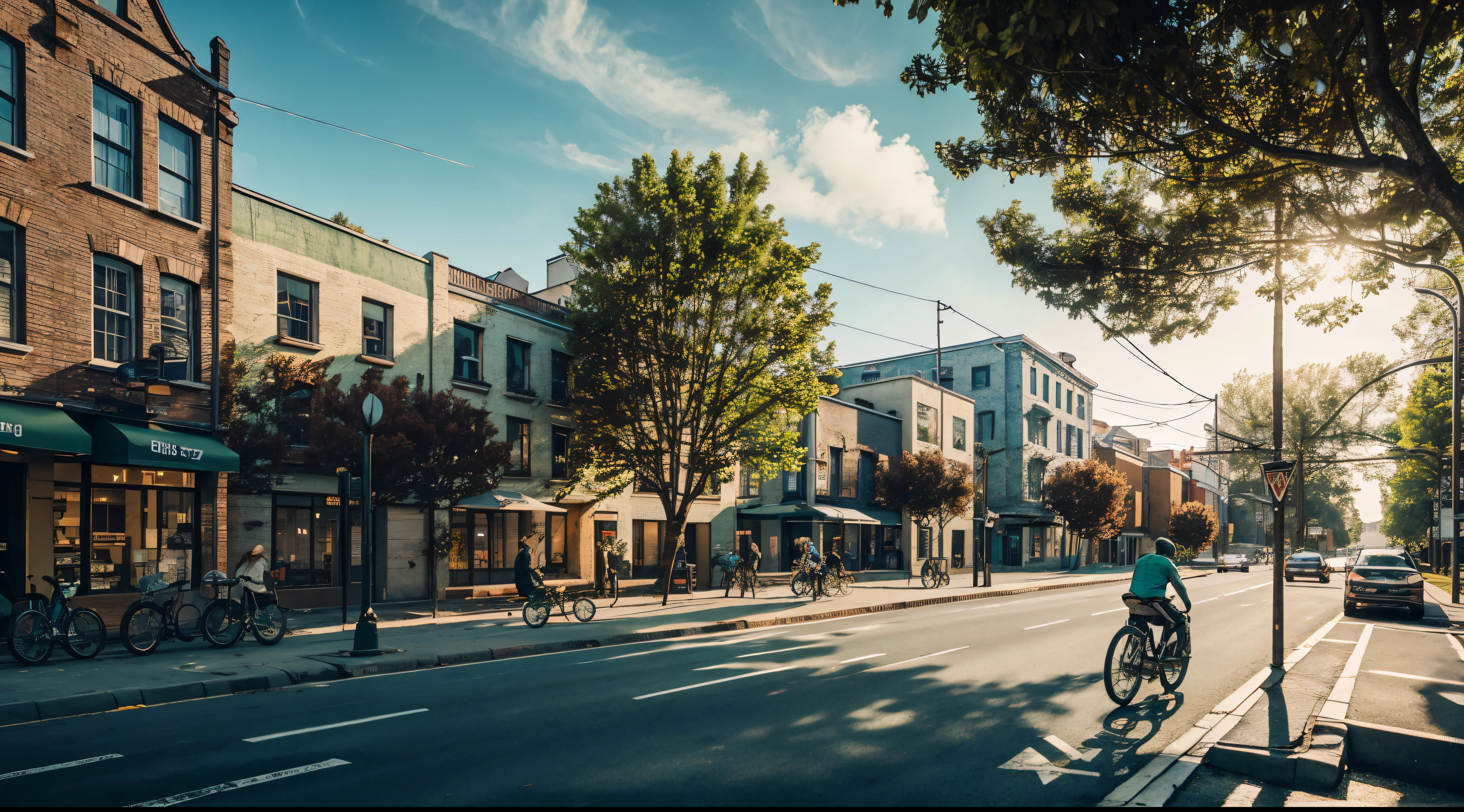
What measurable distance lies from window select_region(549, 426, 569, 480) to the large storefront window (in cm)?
707

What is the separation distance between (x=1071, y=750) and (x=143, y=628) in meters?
13.0

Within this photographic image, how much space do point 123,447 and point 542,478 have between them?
13.2 metres

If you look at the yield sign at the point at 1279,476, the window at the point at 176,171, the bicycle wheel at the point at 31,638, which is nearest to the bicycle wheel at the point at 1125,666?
the yield sign at the point at 1279,476

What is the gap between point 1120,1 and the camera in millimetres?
6836

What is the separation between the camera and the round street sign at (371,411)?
40.9 ft

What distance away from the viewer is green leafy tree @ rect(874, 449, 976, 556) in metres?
36.6

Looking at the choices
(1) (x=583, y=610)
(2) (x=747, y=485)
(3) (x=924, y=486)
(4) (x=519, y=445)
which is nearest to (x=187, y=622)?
(1) (x=583, y=610)

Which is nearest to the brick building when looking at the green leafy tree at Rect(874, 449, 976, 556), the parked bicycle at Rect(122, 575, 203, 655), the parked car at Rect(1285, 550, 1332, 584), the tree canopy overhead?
the parked bicycle at Rect(122, 575, 203, 655)

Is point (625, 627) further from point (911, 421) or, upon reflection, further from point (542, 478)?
point (911, 421)

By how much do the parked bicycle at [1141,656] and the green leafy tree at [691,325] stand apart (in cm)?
1384

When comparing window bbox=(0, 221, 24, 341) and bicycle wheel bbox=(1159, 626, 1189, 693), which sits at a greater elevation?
window bbox=(0, 221, 24, 341)

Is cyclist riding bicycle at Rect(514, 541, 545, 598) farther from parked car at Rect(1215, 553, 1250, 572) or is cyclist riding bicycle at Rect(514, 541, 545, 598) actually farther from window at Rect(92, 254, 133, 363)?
parked car at Rect(1215, 553, 1250, 572)

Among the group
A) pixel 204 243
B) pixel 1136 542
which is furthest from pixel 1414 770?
pixel 1136 542

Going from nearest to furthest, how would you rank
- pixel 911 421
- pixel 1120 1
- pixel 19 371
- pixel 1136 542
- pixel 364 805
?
pixel 364 805 → pixel 1120 1 → pixel 19 371 → pixel 911 421 → pixel 1136 542
